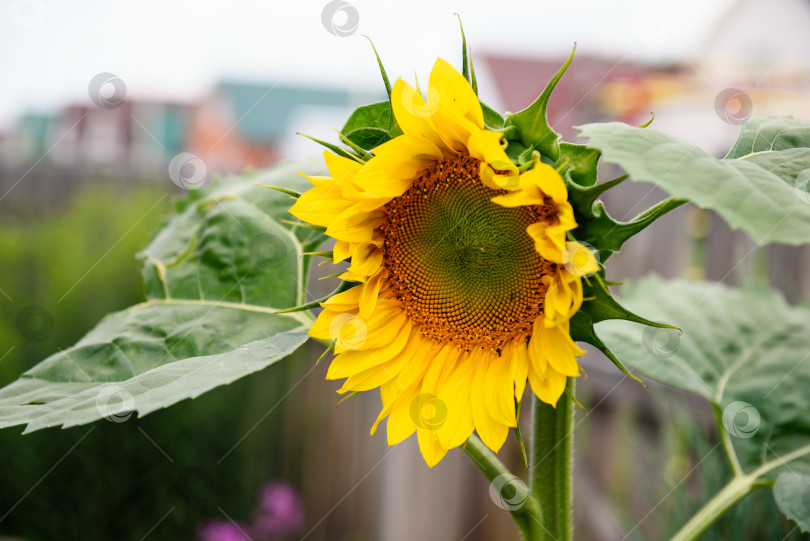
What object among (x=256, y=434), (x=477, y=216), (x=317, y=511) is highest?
(x=477, y=216)

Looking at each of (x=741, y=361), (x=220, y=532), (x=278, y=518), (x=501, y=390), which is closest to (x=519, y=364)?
(x=501, y=390)

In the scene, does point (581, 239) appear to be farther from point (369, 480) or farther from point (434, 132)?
point (369, 480)

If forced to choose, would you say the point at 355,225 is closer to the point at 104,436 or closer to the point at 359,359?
the point at 359,359

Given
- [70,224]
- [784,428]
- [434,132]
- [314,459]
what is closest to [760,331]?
[784,428]

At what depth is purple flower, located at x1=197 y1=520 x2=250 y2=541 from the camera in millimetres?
2891

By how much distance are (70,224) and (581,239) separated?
3486mm

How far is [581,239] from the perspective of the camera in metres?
0.53

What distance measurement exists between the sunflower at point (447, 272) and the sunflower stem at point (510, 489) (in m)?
0.03

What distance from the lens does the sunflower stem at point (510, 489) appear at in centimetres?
59

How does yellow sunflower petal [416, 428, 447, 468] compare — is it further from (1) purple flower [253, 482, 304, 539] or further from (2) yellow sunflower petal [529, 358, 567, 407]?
(1) purple flower [253, 482, 304, 539]

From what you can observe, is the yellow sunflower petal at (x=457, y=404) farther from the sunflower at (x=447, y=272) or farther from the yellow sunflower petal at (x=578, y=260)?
the yellow sunflower petal at (x=578, y=260)

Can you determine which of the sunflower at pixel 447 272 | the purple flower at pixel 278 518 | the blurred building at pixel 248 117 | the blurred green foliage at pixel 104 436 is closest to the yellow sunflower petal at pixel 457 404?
the sunflower at pixel 447 272

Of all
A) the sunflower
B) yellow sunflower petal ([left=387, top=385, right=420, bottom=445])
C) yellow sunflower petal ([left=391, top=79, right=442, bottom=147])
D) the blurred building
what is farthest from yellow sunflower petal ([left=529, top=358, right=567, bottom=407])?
the blurred building

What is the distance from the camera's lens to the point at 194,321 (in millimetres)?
706
